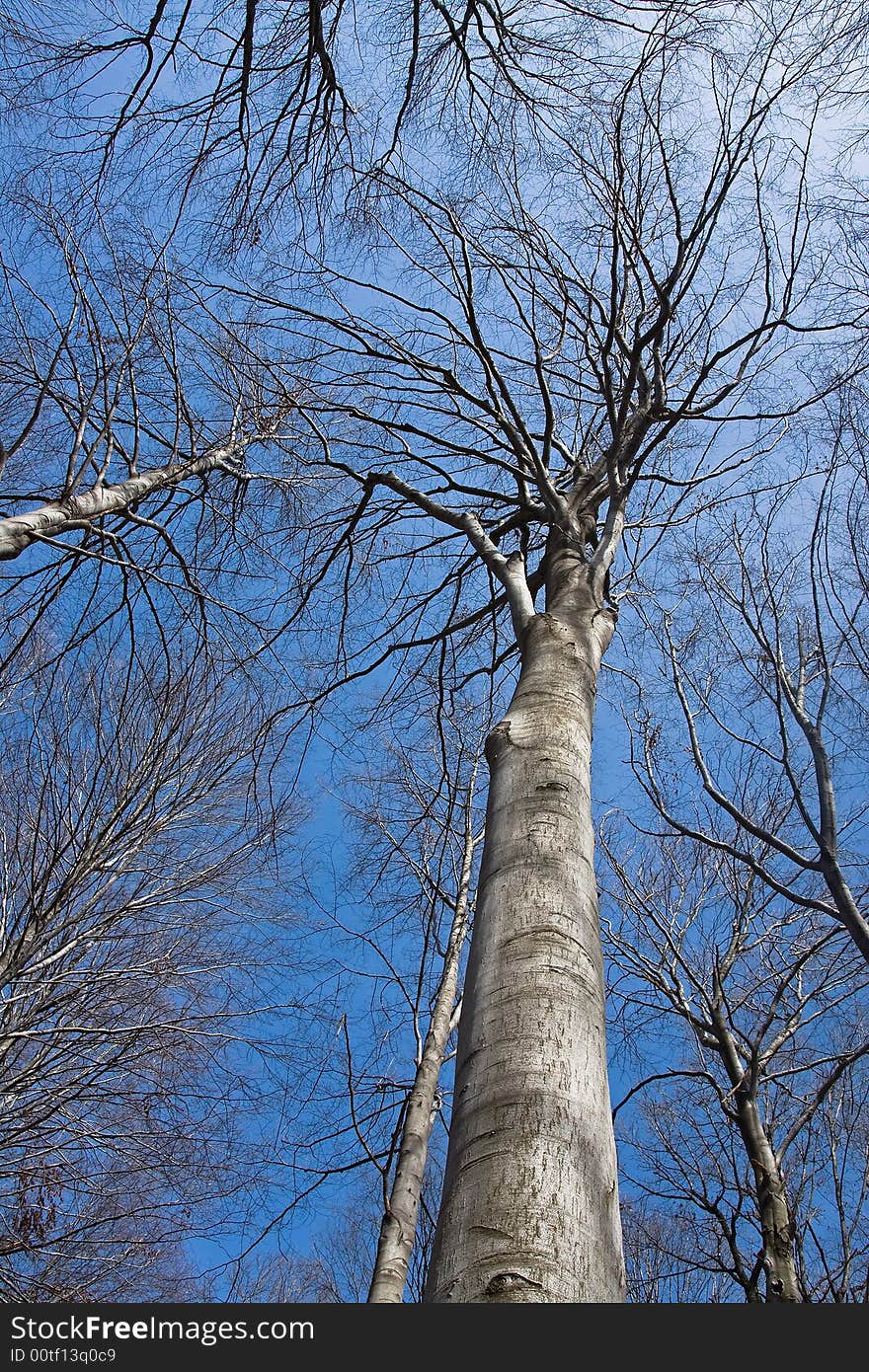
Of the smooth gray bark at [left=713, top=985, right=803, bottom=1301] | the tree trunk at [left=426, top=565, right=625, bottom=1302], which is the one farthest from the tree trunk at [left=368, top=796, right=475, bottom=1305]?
the tree trunk at [left=426, top=565, right=625, bottom=1302]

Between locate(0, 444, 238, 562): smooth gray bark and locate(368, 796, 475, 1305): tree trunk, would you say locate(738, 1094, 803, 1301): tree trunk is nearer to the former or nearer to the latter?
locate(368, 796, 475, 1305): tree trunk

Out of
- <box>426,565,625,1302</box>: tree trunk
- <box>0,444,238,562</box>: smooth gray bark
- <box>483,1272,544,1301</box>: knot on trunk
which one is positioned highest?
<box>0,444,238,562</box>: smooth gray bark

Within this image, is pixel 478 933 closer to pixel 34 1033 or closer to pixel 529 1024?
pixel 529 1024

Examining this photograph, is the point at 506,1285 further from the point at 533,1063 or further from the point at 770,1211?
the point at 770,1211

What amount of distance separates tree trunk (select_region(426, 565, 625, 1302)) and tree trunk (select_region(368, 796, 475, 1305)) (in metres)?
2.55

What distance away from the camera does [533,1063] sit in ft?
5.05

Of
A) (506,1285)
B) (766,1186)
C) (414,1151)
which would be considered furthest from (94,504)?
(766,1186)

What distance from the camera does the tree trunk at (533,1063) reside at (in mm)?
1275

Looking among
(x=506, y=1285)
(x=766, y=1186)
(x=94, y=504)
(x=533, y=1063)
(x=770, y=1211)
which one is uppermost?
(x=94, y=504)

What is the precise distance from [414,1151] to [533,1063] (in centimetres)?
344

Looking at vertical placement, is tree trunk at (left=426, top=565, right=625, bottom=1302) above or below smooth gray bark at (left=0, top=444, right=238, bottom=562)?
below

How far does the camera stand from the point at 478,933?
190cm

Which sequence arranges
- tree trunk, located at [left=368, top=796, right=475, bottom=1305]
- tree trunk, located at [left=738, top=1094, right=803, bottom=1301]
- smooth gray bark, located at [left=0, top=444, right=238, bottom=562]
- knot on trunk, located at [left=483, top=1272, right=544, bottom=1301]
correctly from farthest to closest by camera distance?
tree trunk, located at [left=738, top=1094, right=803, bottom=1301]
tree trunk, located at [left=368, top=796, right=475, bottom=1305]
smooth gray bark, located at [left=0, top=444, right=238, bottom=562]
knot on trunk, located at [left=483, top=1272, right=544, bottom=1301]

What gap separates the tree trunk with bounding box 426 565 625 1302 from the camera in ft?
4.18
